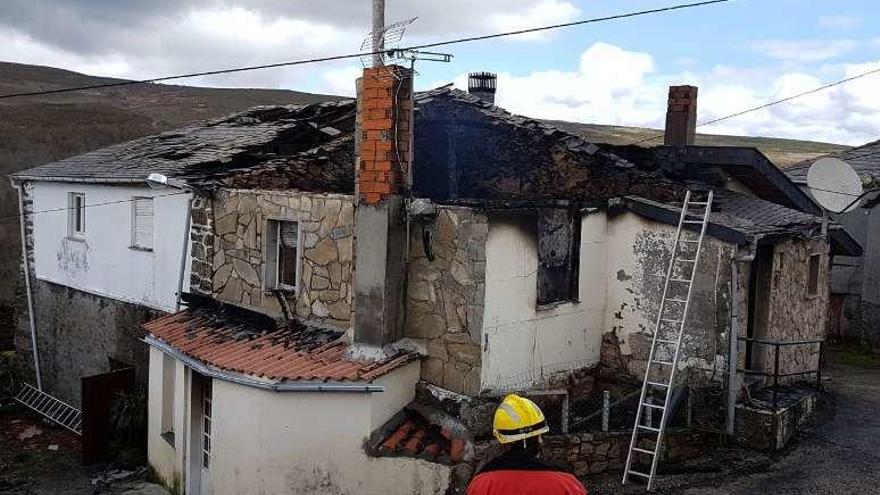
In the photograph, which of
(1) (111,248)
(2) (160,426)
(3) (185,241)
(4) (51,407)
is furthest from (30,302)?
(2) (160,426)

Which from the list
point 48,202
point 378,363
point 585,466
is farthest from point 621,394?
point 48,202

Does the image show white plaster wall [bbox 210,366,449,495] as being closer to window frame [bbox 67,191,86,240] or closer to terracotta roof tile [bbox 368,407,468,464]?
terracotta roof tile [bbox 368,407,468,464]

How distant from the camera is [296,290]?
11.0 meters

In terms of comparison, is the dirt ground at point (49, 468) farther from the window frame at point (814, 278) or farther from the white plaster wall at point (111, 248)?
the window frame at point (814, 278)

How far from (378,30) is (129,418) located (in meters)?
8.47

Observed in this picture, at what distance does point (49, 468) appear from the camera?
14031 millimetres

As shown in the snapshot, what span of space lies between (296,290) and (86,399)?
5.55 m

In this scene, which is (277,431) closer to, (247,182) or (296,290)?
(296,290)

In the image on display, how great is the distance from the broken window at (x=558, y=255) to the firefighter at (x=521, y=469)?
255 inches

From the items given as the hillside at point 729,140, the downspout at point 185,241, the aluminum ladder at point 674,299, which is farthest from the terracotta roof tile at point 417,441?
the hillside at point 729,140

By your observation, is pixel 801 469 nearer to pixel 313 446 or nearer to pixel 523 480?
pixel 313 446

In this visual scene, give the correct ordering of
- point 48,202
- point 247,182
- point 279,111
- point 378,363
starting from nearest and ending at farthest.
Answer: point 378,363 → point 247,182 → point 48,202 → point 279,111

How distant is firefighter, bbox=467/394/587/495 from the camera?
12.6 ft

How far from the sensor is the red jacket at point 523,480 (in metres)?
3.82
